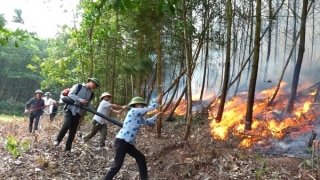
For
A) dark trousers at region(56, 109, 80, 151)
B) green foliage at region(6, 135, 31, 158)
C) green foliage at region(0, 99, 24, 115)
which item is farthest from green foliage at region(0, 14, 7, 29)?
green foliage at region(0, 99, 24, 115)

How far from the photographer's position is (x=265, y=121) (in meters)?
10.3

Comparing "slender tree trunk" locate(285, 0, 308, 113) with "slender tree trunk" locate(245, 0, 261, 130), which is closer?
"slender tree trunk" locate(245, 0, 261, 130)

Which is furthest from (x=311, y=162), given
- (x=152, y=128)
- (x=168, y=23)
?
(x=152, y=128)

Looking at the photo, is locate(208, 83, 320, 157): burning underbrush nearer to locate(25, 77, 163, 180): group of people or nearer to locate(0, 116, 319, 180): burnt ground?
locate(0, 116, 319, 180): burnt ground

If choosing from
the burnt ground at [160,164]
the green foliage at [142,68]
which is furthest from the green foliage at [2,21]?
the green foliage at [142,68]

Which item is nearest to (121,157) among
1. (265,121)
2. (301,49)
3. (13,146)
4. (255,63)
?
(13,146)

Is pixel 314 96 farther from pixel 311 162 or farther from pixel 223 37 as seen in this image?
pixel 311 162

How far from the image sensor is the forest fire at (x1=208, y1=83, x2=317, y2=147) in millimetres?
9252

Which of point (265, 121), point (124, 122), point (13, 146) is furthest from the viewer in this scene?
point (265, 121)

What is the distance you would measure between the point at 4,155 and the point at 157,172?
117 inches

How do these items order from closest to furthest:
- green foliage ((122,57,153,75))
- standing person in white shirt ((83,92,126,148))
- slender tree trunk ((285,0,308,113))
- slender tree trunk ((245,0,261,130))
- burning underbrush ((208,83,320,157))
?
1. green foliage ((122,57,153,75))
2. standing person in white shirt ((83,92,126,148))
3. slender tree trunk ((245,0,261,130))
4. burning underbrush ((208,83,320,157))
5. slender tree trunk ((285,0,308,113))

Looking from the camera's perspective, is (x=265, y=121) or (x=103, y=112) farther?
(x=265, y=121)

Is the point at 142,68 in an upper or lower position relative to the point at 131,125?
upper

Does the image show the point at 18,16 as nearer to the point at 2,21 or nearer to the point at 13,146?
the point at 2,21
